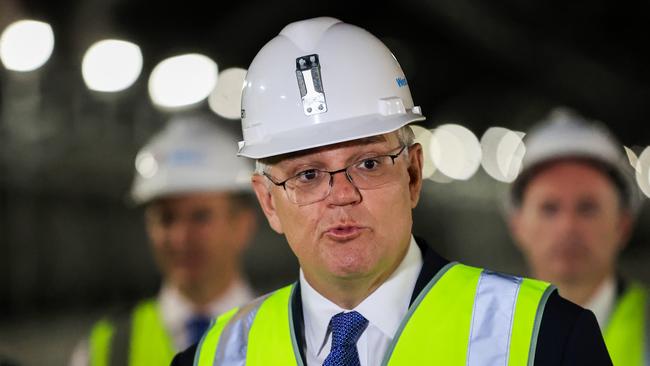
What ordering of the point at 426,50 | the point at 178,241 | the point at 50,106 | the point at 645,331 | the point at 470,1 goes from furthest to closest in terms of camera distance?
the point at 426,50, the point at 470,1, the point at 50,106, the point at 178,241, the point at 645,331

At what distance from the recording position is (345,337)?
279 centimetres

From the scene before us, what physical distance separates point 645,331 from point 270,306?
2348 millimetres

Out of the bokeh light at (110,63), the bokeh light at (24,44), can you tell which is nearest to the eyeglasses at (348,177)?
the bokeh light at (24,44)

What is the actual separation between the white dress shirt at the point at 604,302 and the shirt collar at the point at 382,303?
244cm

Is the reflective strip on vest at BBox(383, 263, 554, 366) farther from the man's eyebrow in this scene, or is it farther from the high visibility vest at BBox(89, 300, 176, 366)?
the high visibility vest at BBox(89, 300, 176, 366)

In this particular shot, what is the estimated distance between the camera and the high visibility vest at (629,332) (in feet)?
15.6

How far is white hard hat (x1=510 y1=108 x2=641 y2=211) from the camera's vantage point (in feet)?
19.5

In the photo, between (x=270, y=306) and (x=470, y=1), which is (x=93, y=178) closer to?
(x=470, y=1)

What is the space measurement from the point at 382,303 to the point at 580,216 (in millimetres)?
3123

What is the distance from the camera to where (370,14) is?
19.5 m

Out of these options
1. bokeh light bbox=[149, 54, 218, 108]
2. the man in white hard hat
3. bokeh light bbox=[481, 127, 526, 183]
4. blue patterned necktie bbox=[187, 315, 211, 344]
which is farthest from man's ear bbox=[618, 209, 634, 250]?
bokeh light bbox=[481, 127, 526, 183]

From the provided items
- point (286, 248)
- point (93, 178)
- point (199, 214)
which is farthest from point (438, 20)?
point (199, 214)

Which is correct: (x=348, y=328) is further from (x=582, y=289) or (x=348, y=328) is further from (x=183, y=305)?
(x=183, y=305)

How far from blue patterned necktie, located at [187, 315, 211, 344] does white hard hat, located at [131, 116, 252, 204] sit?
0.79 metres
